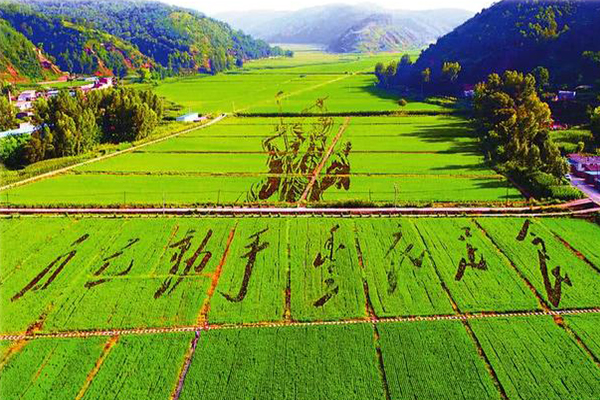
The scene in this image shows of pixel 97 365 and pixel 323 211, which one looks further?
pixel 323 211

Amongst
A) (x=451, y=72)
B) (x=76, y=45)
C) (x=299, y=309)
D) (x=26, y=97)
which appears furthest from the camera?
(x=76, y=45)

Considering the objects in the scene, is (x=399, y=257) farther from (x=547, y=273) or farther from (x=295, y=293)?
(x=547, y=273)

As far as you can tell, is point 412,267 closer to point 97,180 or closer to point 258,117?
point 97,180

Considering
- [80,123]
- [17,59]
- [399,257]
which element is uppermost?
[17,59]

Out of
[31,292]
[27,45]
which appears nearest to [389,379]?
[31,292]

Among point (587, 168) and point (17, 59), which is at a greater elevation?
point (17, 59)

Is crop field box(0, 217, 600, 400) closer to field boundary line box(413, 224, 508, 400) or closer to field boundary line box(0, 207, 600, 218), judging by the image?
field boundary line box(413, 224, 508, 400)

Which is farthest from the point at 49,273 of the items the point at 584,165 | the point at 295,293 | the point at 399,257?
the point at 584,165
